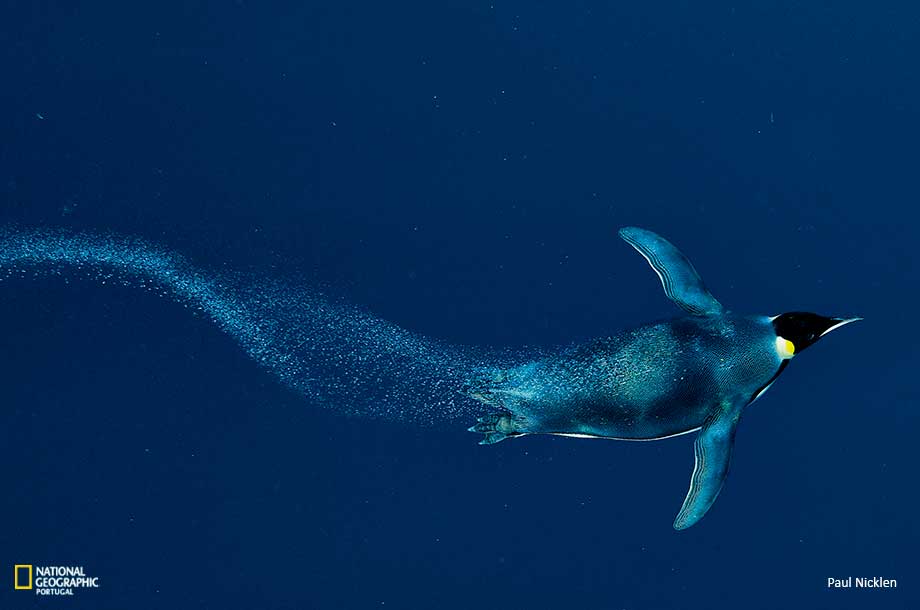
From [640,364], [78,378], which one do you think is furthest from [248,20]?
[640,364]

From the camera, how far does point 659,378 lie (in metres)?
2.90

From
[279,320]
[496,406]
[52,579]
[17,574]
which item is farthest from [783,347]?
[17,574]

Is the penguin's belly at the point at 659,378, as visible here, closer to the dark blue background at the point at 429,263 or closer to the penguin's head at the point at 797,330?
the penguin's head at the point at 797,330

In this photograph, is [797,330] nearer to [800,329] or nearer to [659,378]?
[800,329]

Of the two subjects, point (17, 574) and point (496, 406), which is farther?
point (17, 574)

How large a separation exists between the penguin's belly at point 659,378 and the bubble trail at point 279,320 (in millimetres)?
666

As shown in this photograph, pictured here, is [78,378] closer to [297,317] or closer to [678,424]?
[297,317]

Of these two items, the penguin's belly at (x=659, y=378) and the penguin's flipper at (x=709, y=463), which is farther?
the penguin's flipper at (x=709, y=463)

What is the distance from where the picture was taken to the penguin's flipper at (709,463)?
10.0 ft

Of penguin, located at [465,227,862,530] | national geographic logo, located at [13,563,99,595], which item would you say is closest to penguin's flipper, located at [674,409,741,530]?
penguin, located at [465,227,862,530]

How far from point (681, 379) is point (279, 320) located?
1987 mm

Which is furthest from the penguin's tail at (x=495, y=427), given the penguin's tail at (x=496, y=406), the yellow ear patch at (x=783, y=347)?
the yellow ear patch at (x=783, y=347)

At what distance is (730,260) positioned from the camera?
3514 mm

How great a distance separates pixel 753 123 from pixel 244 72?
268 centimetres
